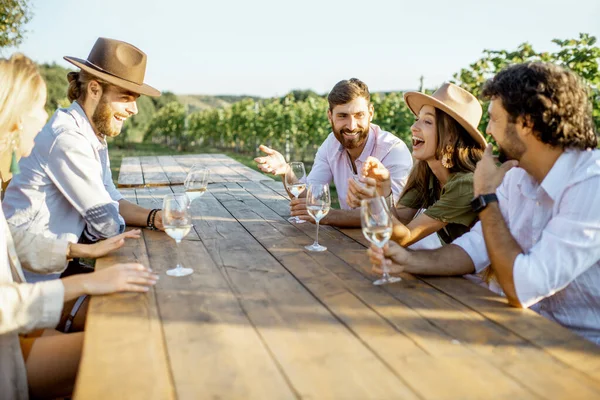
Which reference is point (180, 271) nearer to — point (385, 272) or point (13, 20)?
point (385, 272)

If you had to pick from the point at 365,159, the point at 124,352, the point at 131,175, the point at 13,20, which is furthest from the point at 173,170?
the point at 13,20

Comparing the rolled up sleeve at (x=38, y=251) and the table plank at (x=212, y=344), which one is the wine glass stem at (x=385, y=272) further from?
the rolled up sleeve at (x=38, y=251)

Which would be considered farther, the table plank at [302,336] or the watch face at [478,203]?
the watch face at [478,203]

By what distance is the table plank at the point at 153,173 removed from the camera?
4.54 metres

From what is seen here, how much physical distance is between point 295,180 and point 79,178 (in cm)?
106

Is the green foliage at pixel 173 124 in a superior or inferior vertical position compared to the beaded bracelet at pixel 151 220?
inferior

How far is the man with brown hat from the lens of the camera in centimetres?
238

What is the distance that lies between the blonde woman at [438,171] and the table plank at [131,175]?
2621mm

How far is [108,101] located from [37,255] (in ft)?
3.67

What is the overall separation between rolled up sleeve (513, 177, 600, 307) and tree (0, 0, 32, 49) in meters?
14.8

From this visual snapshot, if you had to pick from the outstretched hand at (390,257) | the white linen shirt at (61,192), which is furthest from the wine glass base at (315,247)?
the white linen shirt at (61,192)

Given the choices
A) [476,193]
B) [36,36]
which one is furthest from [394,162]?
[36,36]

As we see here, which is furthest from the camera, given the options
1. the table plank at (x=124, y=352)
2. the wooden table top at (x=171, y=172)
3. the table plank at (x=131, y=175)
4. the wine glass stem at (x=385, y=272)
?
the wooden table top at (x=171, y=172)

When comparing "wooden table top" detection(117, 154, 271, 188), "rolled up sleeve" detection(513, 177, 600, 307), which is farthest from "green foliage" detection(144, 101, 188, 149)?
"rolled up sleeve" detection(513, 177, 600, 307)
